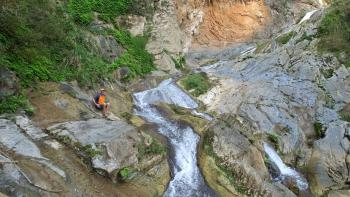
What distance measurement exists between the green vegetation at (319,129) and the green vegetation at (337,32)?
543 centimetres

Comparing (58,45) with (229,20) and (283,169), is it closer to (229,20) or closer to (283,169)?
(283,169)

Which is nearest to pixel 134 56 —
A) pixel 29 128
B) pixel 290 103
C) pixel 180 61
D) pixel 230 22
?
pixel 180 61

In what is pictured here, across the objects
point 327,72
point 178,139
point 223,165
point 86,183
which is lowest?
point 223,165

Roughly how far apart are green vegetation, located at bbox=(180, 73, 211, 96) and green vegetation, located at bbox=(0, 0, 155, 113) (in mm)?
2595

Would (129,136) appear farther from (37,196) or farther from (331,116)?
(331,116)

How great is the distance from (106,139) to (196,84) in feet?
35.1

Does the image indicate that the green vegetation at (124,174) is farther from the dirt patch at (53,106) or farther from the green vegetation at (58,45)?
the green vegetation at (58,45)

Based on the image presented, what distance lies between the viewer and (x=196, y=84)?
23.0 meters

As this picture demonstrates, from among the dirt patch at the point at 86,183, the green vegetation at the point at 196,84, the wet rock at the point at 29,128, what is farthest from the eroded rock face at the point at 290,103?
the wet rock at the point at 29,128

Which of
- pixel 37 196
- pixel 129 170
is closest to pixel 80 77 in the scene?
pixel 129 170

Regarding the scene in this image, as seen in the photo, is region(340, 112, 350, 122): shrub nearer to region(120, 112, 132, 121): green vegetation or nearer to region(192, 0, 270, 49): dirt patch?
region(120, 112, 132, 121): green vegetation

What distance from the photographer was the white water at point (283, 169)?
52.0 feet

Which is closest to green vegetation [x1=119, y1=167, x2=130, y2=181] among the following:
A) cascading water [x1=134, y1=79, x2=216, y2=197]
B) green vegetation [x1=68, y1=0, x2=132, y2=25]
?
cascading water [x1=134, y1=79, x2=216, y2=197]

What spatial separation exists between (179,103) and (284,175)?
24.1 ft
